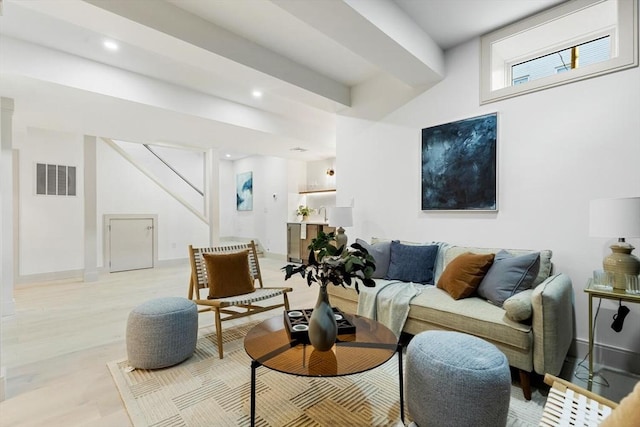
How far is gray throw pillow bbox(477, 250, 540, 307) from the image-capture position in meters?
2.20

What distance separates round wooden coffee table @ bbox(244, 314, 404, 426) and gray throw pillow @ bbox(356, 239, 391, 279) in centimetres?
114

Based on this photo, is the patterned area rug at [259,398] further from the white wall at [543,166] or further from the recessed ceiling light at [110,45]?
the recessed ceiling light at [110,45]

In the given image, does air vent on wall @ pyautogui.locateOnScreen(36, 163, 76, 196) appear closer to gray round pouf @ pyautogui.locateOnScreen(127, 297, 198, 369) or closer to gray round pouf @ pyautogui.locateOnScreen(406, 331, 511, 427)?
gray round pouf @ pyautogui.locateOnScreen(127, 297, 198, 369)

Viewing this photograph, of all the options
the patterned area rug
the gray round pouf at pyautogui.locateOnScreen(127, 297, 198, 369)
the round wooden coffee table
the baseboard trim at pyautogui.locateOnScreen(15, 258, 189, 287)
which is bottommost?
the patterned area rug

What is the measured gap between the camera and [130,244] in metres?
6.04

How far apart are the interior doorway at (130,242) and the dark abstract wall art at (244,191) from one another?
2.71 m

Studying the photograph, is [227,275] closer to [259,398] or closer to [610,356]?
[259,398]

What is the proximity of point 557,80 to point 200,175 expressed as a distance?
778 centimetres

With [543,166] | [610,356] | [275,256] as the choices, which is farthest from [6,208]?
[610,356]

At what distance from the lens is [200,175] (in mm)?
8211

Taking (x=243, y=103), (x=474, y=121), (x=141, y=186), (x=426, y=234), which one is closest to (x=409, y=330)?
(x=426, y=234)

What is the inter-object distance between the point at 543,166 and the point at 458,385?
2.13 meters

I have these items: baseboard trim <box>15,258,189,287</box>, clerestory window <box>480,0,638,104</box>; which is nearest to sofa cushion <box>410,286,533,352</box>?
clerestory window <box>480,0,638,104</box>

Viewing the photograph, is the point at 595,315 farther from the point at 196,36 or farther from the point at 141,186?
the point at 141,186
